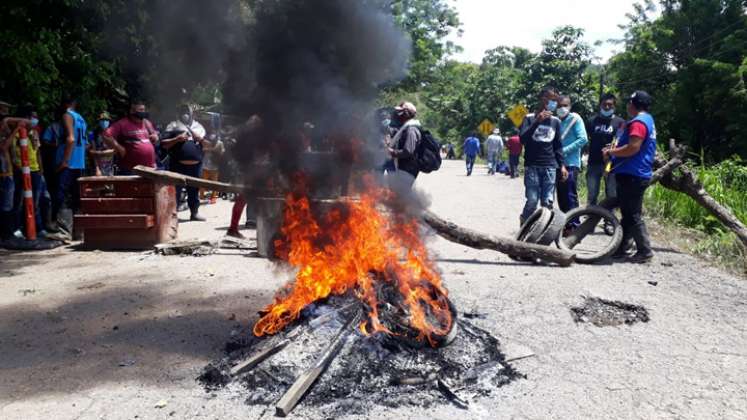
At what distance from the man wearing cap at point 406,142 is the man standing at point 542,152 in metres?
1.69

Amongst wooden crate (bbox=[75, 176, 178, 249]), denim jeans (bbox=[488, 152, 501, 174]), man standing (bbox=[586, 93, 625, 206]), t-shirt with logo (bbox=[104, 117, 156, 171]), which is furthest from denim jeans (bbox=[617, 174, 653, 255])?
denim jeans (bbox=[488, 152, 501, 174])

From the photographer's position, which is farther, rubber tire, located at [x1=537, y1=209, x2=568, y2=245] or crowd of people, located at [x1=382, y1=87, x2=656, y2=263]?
rubber tire, located at [x1=537, y1=209, x2=568, y2=245]

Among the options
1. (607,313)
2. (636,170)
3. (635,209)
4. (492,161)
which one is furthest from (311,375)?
(492,161)

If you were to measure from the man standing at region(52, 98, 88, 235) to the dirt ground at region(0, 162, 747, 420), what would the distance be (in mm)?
1507

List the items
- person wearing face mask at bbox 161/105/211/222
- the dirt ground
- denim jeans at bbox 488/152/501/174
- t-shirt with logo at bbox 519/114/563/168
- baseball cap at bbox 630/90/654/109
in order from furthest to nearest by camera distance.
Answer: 1. denim jeans at bbox 488/152/501/174
2. person wearing face mask at bbox 161/105/211/222
3. t-shirt with logo at bbox 519/114/563/168
4. baseball cap at bbox 630/90/654/109
5. the dirt ground

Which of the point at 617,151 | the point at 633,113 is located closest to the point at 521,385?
the point at 617,151

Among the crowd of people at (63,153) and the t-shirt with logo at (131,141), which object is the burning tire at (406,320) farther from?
the t-shirt with logo at (131,141)

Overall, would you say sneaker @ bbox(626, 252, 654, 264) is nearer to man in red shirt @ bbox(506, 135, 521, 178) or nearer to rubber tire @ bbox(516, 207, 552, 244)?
rubber tire @ bbox(516, 207, 552, 244)

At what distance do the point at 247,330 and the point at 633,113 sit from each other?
570cm

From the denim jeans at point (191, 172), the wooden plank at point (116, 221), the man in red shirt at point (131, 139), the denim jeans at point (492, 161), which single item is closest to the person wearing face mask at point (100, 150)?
the man in red shirt at point (131, 139)

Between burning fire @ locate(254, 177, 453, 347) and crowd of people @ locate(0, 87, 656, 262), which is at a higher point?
crowd of people @ locate(0, 87, 656, 262)

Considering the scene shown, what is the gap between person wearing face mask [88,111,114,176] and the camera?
10.0m

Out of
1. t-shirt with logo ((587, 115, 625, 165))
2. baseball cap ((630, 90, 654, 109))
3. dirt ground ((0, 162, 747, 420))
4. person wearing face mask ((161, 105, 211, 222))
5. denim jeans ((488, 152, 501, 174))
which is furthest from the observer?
denim jeans ((488, 152, 501, 174))

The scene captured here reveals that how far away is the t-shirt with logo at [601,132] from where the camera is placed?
896 centimetres
